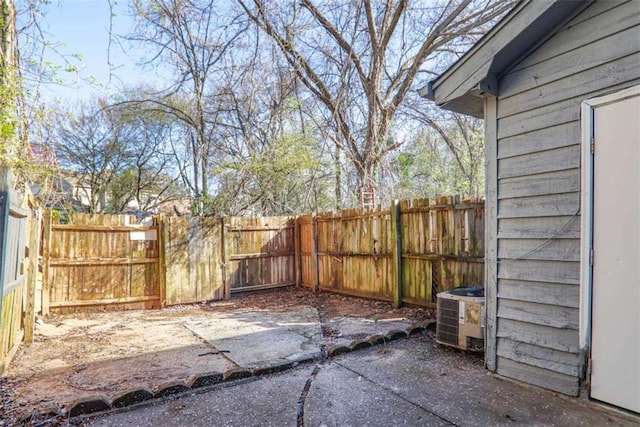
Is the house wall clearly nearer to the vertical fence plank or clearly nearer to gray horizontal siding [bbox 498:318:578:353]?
gray horizontal siding [bbox 498:318:578:353]

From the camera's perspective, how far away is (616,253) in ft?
7.42

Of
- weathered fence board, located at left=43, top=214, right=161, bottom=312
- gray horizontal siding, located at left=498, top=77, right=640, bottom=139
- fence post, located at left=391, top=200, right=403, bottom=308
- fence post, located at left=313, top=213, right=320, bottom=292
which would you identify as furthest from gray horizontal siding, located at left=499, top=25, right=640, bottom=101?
weathered fence board, located at left=43, top=214, right=161, bottom=312

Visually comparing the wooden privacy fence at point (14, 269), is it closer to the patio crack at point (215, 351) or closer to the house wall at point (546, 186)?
the patio crack at point (215, 351)

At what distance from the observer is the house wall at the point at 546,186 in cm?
240

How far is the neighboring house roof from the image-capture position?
2.53 m

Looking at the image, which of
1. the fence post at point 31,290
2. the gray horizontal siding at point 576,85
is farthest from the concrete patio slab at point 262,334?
the gray horizontal siding at point 576,85

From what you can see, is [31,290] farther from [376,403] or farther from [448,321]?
[448,321]

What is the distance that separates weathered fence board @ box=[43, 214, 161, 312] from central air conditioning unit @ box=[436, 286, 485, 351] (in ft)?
16.8

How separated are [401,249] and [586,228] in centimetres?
321

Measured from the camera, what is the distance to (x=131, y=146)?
1163cm

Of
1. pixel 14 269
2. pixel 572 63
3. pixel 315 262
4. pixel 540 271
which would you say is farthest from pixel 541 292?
pixel 315 262

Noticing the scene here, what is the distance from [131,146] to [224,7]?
6666 mm

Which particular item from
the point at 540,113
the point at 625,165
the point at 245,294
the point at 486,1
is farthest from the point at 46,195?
the point at 486,1

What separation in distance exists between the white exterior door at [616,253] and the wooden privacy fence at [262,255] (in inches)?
80.2
